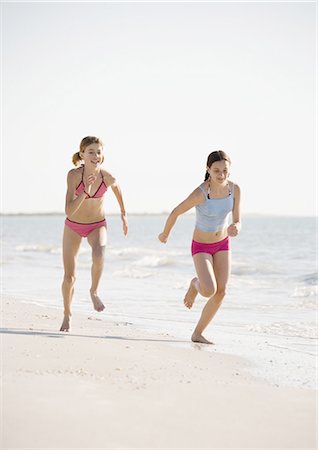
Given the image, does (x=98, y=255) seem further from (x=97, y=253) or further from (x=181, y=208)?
(x=181, y=208)

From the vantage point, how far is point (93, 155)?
683 centimetres

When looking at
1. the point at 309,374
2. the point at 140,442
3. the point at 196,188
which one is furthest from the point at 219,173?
the point at 140,442

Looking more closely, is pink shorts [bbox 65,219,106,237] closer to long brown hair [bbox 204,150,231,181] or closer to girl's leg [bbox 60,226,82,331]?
girl's leg [bbox 60,226,82,331]

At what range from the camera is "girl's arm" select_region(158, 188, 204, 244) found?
651 cm

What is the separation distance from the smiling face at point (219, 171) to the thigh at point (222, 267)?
0.77 metres

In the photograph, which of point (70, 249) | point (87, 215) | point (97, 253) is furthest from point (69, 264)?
point (87, 215)

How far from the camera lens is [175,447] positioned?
3627mm

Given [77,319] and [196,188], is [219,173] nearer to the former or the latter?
[196,188]

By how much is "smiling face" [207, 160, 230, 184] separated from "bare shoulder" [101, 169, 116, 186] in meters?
1.10

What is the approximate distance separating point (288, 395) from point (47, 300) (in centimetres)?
619

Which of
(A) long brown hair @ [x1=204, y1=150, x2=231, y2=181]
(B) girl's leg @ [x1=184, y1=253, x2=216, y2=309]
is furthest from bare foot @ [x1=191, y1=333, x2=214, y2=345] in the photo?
(A) long brown hair @ [x1=204, y1=150, x2=231, y2=181]

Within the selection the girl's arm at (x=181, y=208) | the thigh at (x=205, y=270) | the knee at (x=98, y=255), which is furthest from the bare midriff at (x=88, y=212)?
the thigh at (x=205, y=270)

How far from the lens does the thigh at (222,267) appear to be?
6828mm

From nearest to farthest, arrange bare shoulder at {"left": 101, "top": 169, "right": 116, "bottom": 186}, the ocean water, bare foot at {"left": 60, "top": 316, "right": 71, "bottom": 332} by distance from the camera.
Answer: the ocean water < bare foot at {"left": 60, "top": 316, "right": 71, "bottom": 332} < bare shoulder at {"left": 101, "top": 169, "right": 116, "bottom": 186}
